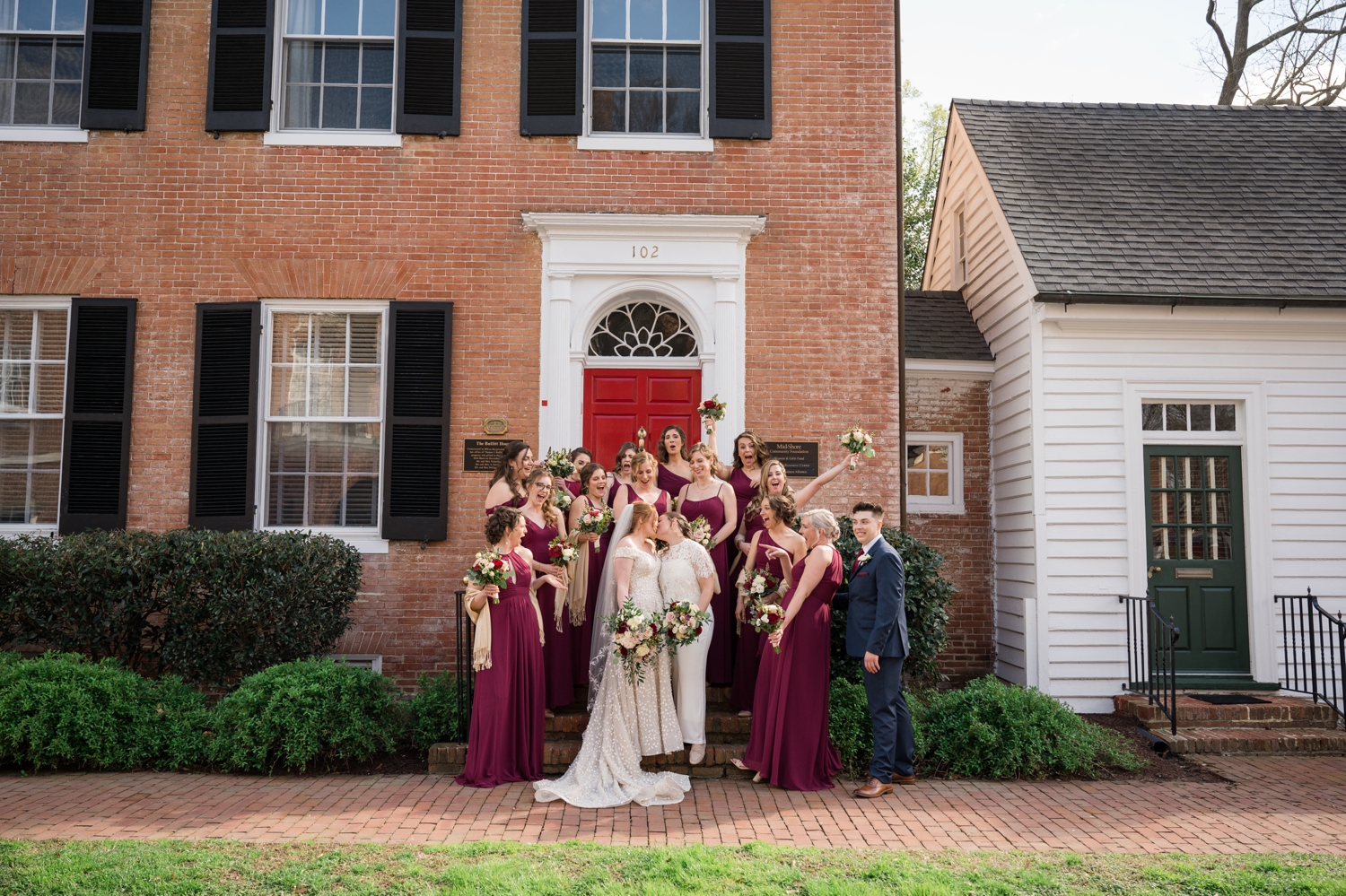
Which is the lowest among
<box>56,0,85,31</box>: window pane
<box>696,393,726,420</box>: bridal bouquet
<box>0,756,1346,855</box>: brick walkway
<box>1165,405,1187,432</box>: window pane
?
<box>0,756,1346,855</box>: brick walkway

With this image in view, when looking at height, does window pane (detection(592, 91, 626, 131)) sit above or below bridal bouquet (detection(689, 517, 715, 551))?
above

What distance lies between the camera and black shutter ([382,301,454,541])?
858cm

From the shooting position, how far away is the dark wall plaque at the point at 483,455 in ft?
28.3

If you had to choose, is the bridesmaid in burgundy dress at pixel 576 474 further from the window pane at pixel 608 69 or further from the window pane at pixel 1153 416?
the window pane at pixel 1153 416

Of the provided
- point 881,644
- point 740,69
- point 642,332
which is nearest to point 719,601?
point 881,644

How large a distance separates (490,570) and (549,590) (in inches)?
43.8

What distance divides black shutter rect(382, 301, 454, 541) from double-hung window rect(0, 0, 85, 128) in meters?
4.07

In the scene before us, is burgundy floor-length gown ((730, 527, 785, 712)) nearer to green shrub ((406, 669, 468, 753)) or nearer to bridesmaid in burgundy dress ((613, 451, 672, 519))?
bridesmaid in burgundy dress ((613, 451, 672, 519))

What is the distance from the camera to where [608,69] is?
9141mm

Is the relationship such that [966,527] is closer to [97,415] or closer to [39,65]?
[97,415]

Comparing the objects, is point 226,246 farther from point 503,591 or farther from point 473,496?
point 503,591

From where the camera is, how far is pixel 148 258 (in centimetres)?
887

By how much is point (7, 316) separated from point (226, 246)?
238 cm

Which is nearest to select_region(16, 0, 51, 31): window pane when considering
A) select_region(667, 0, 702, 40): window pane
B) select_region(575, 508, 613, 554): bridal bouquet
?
select_region(667, 0, 702, 40): window pane
